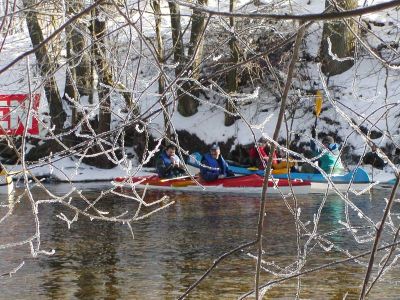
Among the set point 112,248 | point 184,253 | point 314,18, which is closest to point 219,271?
point 184,253

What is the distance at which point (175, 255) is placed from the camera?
1059 cm

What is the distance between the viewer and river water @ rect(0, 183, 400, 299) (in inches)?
Answer: 351

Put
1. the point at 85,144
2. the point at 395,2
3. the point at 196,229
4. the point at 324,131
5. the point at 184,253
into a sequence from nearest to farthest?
the point at 395,2
the point at 85,144
the point at 184,253
the point at 196,229
the point at 324,131

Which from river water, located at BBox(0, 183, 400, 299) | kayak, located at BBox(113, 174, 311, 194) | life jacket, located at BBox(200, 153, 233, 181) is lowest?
river water, located at BBox(0, 183, 400, 299)

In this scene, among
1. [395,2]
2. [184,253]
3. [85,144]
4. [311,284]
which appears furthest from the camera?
[184,253]

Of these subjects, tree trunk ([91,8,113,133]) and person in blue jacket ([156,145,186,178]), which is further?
person in blue jacket ([156,145,186,178])

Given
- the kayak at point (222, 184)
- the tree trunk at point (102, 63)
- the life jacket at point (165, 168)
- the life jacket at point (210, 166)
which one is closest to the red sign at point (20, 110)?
the tree trunk at point (102, 63)

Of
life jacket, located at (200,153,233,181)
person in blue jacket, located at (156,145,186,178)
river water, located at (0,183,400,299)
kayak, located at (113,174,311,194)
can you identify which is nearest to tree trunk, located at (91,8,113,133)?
river water, located at (0,183,400,299)

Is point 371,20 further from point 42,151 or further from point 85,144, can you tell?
point 85,144

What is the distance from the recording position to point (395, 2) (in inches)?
53.5

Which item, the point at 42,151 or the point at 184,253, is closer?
the point at 184,253

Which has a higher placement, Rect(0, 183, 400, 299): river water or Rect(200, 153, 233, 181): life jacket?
Rect(200, 153, 233, 181): life jacket

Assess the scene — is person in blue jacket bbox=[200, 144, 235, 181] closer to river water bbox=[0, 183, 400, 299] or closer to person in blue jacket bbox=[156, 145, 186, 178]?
person in blue jacket bbox=[156, 145, 186, 178]

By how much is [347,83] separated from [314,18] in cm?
2063
